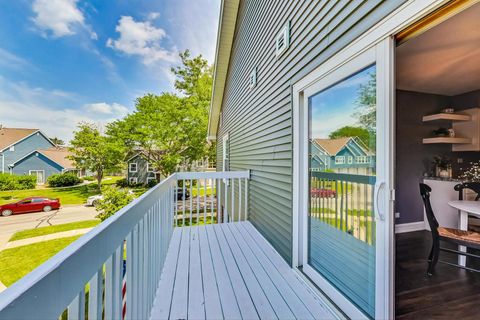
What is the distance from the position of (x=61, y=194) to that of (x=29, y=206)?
6679 millimetres

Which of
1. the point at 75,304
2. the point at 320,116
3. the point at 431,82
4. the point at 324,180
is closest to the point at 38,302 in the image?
the point at 75,304

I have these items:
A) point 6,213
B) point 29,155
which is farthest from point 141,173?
point 6,213

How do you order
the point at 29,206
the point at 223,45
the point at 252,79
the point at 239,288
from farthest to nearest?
the point at 29,206 < the point at 223,45 < the point at 252,79 < the point at 239,288

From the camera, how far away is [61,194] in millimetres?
19344

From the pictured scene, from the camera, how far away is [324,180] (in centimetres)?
205

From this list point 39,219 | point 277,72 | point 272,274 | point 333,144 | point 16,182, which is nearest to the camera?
point 333,144

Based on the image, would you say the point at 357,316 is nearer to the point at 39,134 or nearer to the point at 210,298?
the point at 210,298

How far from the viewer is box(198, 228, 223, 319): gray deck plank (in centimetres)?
182

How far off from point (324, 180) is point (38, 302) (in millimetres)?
1997

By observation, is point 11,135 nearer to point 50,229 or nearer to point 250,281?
point 50,229

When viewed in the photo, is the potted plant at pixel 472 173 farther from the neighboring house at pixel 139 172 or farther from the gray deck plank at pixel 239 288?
the neighboring house at pixel 139 172

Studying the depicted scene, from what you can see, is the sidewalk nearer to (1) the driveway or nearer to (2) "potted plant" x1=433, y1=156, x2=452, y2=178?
(1) the driveway

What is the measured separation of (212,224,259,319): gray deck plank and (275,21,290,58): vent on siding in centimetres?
271

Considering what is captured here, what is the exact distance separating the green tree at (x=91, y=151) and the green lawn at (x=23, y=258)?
9.82m
